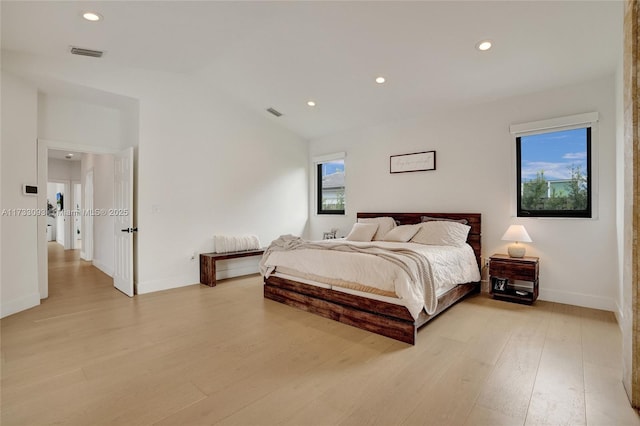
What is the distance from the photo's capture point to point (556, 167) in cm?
379

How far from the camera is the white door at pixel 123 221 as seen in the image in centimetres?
414

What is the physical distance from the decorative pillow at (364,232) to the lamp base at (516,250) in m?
1.83

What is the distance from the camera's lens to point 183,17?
3.12m

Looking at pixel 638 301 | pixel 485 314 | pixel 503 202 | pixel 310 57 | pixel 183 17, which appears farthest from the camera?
pixel 503 202

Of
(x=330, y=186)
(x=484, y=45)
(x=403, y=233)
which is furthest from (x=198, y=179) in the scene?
(x=484, y=45)

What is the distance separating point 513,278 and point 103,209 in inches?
275

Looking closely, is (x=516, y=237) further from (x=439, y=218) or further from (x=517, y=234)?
(x=439, y=218)

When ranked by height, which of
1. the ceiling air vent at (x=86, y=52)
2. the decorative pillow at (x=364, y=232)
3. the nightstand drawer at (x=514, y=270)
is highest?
the ceiling air vent at (x=86, y=52)

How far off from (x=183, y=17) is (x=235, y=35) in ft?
1.92

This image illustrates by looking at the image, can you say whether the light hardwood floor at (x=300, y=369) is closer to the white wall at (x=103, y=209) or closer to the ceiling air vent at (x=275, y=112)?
the white wall at (x=103, y=209)

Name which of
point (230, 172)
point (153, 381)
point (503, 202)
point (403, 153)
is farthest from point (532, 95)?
point (153, 381)

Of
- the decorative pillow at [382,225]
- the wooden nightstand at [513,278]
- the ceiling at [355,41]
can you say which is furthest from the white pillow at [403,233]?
the ceiling at [355,41]

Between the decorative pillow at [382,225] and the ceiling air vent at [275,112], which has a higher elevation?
the ceiling air vent at [275,112]

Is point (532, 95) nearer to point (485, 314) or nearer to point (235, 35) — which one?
point (485, 314)
